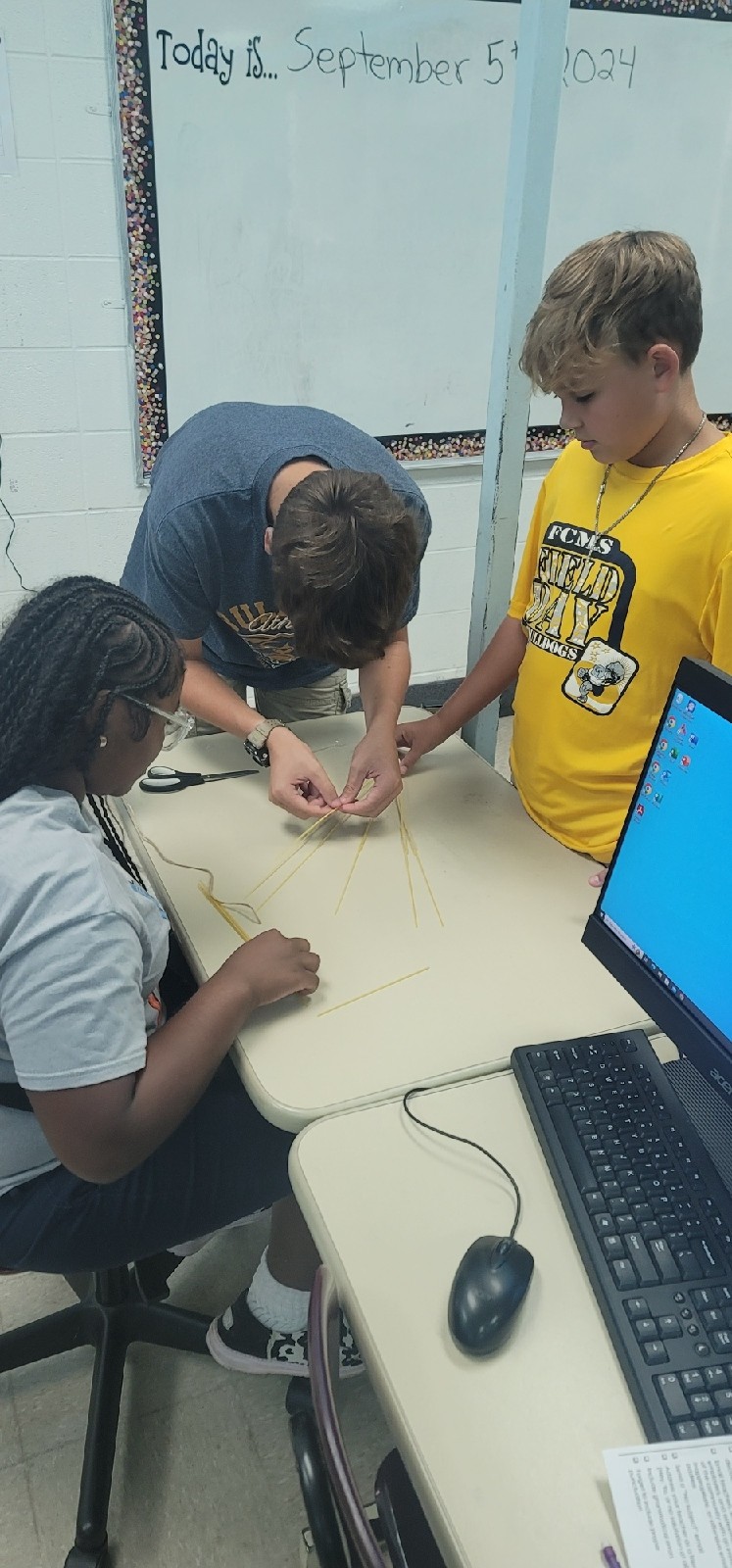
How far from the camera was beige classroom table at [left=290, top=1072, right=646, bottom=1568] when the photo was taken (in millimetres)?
633

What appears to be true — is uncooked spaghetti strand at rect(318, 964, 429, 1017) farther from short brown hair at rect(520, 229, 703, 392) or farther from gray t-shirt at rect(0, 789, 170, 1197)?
→ short brown hair at rect(520, 229, 703, 392)

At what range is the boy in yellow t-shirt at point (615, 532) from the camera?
3.73 ft

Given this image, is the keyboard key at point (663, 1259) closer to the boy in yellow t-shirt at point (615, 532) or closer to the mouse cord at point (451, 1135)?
the mouse cord at point (451, 1135)

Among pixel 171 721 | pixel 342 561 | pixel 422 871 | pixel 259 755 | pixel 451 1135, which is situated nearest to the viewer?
pixel 451 1135

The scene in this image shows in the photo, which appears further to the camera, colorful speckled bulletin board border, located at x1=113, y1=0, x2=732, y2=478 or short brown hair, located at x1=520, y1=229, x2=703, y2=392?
colorful speckled bulletin board border, located at x1=113, y1=0, x2=732, y2=478

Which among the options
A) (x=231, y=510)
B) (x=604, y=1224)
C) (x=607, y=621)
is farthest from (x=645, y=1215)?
(x=231, y=510)

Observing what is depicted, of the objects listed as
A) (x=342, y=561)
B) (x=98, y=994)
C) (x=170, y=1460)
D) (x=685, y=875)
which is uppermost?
(x=342, y=561)

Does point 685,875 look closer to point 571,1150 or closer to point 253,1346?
point 571,1150

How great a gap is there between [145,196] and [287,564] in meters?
1.71

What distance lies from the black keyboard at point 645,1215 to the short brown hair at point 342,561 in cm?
57

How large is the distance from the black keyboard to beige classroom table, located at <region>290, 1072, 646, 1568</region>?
0.02m

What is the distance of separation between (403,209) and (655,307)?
1.86m

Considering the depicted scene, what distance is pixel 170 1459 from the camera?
1.38 m

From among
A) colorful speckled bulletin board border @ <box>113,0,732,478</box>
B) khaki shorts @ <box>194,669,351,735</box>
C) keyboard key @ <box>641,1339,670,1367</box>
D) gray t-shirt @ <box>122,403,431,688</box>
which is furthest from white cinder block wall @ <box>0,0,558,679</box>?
keyboard key @ <box>641,1339,670,1367</box>
